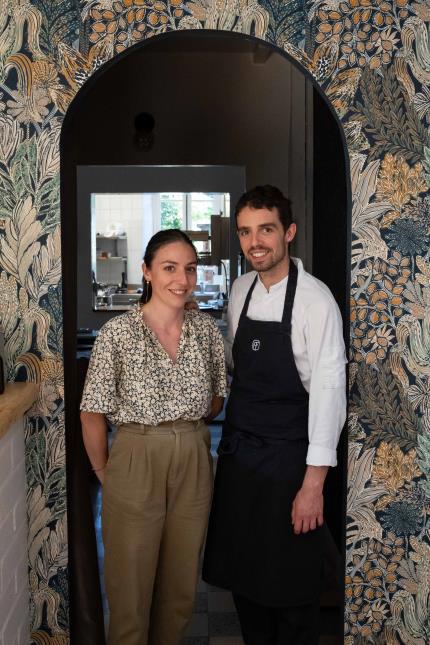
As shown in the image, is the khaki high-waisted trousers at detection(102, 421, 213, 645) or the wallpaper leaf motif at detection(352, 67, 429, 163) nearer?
the khaki high-waisted trousers at detection(102, 421, 213, 645)

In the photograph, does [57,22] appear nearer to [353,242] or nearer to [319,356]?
[353,242]

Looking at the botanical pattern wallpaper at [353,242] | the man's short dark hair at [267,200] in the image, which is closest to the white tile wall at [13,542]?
the botanical pattern wallpaper at [353,242]

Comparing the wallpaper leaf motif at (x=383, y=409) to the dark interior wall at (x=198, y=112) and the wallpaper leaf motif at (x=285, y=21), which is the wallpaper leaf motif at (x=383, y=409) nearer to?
the wallpaper leaf motif at (x=285, y=21)

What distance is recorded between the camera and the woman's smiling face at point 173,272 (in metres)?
Answer: 2.31

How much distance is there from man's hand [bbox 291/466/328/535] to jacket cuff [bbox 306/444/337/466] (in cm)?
3

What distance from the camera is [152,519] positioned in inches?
92.2

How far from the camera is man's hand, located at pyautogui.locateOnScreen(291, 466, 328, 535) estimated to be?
2342 millimetres

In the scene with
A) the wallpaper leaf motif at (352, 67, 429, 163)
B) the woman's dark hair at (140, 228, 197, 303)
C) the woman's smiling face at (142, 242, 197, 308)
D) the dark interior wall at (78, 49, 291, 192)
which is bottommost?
the woman's smiling face at (142, 242, 197, 308)

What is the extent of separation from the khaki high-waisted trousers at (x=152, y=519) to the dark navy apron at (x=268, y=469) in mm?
151

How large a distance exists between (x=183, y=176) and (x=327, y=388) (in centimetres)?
484

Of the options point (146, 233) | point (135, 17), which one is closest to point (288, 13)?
point (135, 17)

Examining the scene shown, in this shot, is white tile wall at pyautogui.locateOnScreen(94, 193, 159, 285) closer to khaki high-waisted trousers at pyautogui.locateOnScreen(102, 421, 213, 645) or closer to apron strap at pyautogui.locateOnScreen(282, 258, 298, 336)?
apron strap at pyautogui.locateOnScreen(282, 258, 298, 336)

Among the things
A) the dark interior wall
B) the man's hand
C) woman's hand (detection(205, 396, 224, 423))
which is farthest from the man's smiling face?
the dark interior wall

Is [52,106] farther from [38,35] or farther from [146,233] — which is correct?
[146,233]
